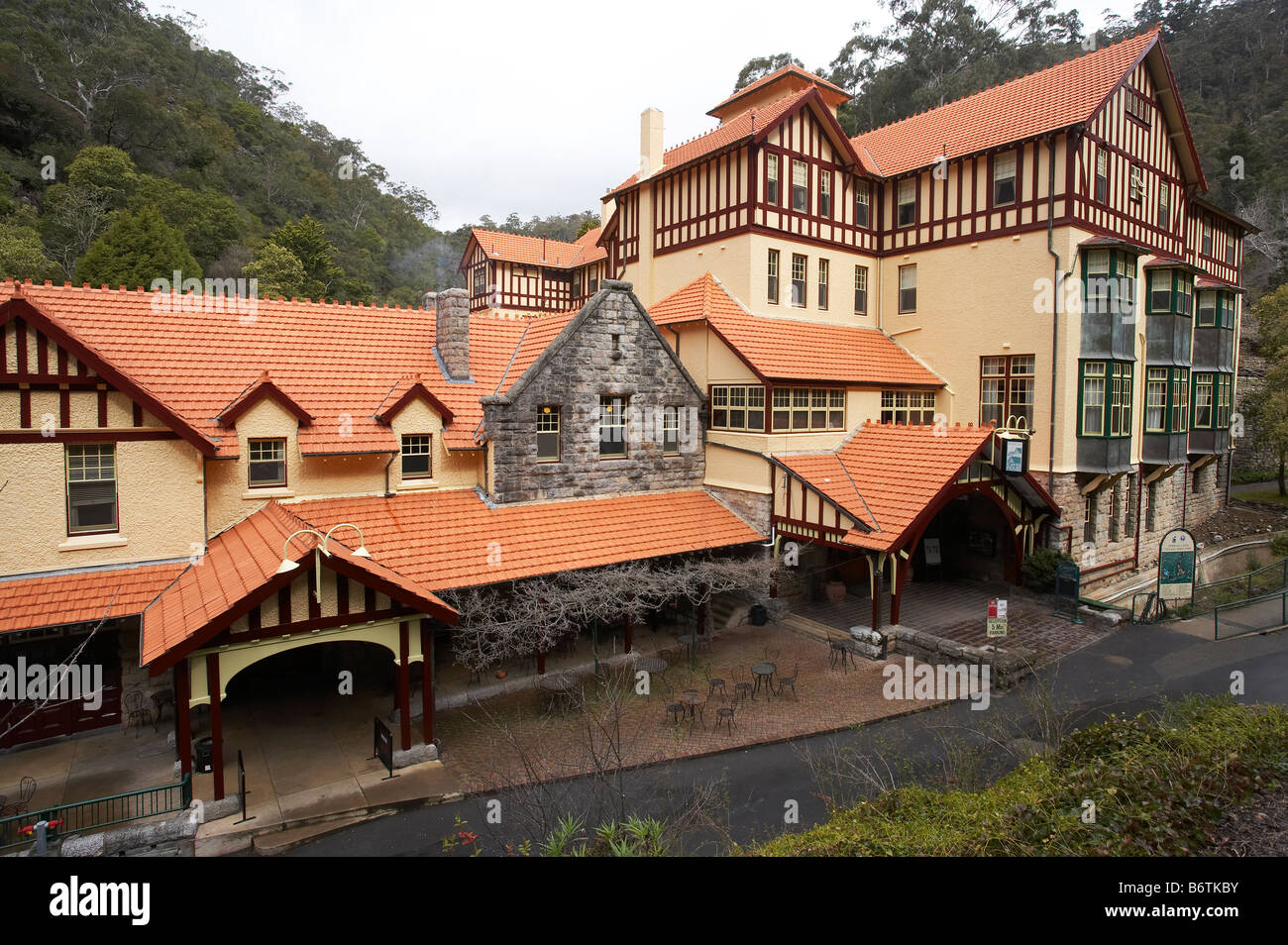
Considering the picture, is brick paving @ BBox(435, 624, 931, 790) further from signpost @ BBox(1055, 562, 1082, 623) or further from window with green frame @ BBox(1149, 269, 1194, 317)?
window with green frame @ BBox(1149, 269, 1194, 317)

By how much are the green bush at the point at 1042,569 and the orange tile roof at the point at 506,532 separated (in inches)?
376

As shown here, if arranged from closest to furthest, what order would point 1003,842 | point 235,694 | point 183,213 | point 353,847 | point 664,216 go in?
point 1003,842, point 353,847, point 235,694, point 664,216, point 183,213

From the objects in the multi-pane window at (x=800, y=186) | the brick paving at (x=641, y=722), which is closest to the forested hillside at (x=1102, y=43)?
the multi-pane window at (x=800, y=186)

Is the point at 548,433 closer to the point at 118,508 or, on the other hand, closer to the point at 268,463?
the point at 268,463

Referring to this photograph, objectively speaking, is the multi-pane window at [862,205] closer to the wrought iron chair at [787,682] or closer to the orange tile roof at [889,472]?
the orange tile roof at [889,472]

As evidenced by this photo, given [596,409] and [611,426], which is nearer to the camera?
[596,409]

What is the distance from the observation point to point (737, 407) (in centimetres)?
2125

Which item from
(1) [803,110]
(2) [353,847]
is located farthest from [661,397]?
(2) [353,847]

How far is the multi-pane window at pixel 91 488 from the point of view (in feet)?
42.6

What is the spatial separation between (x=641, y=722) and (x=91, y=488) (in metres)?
11.4

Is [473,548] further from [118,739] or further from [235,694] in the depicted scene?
Result: [118,739]

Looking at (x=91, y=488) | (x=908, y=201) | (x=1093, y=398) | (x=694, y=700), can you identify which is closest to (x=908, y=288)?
(x=908, y=201)

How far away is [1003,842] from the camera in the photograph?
297 inches
